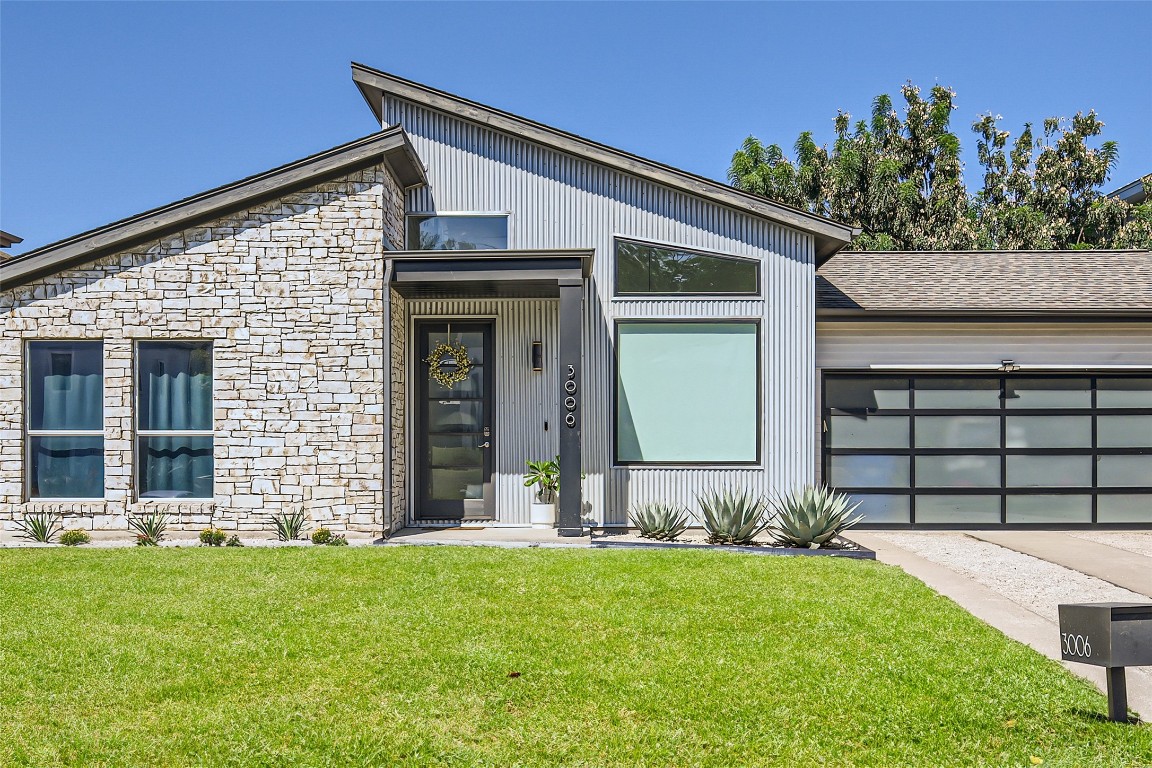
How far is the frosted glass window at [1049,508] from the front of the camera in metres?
11.0

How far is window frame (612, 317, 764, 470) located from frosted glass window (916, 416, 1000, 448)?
8.61 feet

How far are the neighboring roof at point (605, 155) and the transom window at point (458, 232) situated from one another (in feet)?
3.73

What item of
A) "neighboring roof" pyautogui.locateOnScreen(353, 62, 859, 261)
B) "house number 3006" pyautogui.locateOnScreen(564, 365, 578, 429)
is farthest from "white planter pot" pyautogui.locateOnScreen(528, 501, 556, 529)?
"neighboring roof" pyautogui.locateOnScreen(353, 62, 859, 261)

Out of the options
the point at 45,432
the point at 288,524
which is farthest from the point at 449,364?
the point at 45,432

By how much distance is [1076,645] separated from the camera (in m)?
3.91

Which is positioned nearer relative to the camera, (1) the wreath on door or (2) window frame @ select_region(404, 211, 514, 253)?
(2) window frame @ select_region(404, 211, 514, 253)

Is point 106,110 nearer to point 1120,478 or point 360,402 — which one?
point 360,402

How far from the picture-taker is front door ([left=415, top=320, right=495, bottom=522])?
34.4ft

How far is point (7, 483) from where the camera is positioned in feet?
30.9

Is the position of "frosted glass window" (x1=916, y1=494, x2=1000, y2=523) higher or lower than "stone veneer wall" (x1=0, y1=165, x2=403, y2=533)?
lower

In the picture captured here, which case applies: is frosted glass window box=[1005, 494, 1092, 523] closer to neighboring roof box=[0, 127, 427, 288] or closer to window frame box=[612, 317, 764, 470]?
window frame box=[612, 317, 764, 470]

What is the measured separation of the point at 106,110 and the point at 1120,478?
1672 cm

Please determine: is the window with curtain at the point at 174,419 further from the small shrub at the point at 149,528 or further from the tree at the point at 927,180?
the tree at the point at 927,180

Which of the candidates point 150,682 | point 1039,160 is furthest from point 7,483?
point 1039,160
